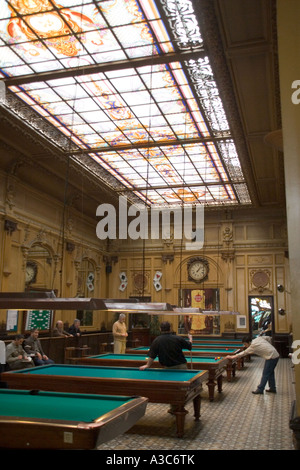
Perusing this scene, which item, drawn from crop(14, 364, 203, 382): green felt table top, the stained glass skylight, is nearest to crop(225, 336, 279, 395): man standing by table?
crop(14, 364, 203, 382): green felt table top

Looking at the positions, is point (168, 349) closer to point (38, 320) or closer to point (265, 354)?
point (265, 354)

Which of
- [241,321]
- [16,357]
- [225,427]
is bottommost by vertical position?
[225,427]

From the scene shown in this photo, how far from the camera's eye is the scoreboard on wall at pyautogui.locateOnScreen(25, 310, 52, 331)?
1275cm

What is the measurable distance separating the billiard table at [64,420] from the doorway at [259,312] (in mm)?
13819

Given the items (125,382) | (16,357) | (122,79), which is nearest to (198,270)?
(122,79)

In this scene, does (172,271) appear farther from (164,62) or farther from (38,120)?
(164,62)

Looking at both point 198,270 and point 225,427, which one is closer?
point 225,427

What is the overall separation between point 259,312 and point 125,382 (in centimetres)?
1259

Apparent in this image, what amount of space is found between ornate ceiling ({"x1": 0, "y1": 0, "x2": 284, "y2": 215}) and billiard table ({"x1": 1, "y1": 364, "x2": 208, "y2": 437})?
290 centimetres

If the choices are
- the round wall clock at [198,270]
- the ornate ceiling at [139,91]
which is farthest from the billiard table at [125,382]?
the round wall clock at [198,270]

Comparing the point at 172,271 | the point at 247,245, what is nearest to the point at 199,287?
the point at 172,271

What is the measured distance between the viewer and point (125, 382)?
220 inches
